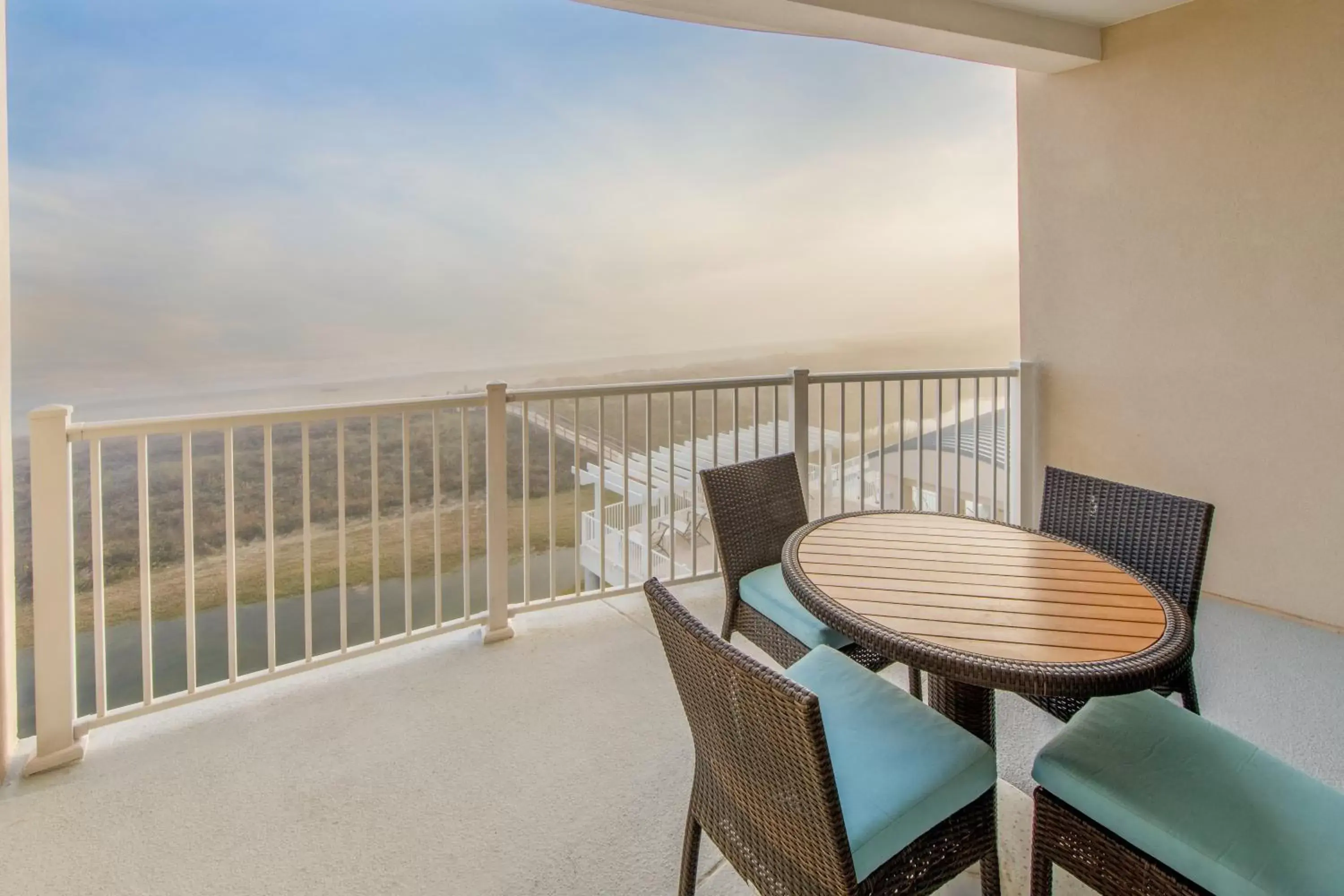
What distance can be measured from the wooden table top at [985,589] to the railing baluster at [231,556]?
6.64 ft

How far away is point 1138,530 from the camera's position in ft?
6.22

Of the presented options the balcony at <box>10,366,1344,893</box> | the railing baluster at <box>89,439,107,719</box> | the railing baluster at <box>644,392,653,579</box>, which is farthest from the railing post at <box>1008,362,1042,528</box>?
the railing baluster at <box>89,439,107,719</box>

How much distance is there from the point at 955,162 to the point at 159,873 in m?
6.26

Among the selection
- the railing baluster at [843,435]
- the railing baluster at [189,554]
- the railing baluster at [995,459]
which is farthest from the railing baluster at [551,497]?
the railing baluster at [995,459]

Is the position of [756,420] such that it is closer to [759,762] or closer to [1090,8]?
[759,762]

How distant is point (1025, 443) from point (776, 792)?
11.7ft

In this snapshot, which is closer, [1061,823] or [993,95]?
[1061,823]

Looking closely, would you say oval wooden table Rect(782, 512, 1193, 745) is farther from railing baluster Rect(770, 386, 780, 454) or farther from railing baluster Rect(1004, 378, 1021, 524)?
railing baluster Rect(1004, 378, 1021, 524)

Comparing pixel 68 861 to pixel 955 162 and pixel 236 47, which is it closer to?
pixel 236 47

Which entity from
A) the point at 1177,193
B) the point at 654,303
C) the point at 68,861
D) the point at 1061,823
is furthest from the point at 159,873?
the point at 1177,193

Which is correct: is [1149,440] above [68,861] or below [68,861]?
above

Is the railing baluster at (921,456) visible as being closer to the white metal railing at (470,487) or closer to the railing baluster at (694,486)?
the white metal railing at (470,487)

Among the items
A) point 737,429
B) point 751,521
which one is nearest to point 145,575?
point 751,521

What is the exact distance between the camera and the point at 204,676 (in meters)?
2.32
